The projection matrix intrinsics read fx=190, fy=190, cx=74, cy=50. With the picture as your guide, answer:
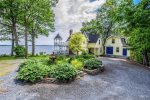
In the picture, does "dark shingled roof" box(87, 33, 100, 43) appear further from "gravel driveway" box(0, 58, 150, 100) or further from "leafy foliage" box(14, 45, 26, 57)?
"gravel driveway" box(0, 58, 150, 100)

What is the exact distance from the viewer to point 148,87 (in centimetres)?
1179

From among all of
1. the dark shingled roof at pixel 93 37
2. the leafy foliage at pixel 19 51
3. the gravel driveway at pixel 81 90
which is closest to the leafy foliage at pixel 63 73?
the gravel driveway at pixel 81 90

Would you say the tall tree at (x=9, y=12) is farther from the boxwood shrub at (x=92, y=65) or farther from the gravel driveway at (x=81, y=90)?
the gravel driveway at (x=81, y=90)

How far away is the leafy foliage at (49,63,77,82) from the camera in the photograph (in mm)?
11655

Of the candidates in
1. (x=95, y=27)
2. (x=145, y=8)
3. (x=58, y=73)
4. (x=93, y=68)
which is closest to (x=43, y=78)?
(x=58, y=73)

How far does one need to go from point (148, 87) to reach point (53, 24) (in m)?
31.0

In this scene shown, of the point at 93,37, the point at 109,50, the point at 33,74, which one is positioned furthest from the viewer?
the point at 93,37

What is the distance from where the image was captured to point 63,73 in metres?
11.8

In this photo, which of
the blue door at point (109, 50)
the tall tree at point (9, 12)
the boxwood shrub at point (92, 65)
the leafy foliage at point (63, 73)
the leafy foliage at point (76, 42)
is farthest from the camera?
the blue door at point (109, 50)

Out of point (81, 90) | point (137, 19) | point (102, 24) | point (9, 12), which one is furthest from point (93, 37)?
point (81, 90)

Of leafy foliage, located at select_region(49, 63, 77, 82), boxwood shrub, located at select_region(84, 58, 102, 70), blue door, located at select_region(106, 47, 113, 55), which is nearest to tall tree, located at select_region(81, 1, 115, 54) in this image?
blue door, located at select_region(106, 47, 113, 55)

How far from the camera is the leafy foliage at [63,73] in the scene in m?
11.7

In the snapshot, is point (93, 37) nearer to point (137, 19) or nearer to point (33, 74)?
point (137, 19)

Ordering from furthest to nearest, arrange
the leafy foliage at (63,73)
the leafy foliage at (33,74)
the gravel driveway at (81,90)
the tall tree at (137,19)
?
the tall tree at (137,19)
the leafy foliage at (63,73)
the leafy foliage at (33,74)
the gravel driveway at (81,90)
